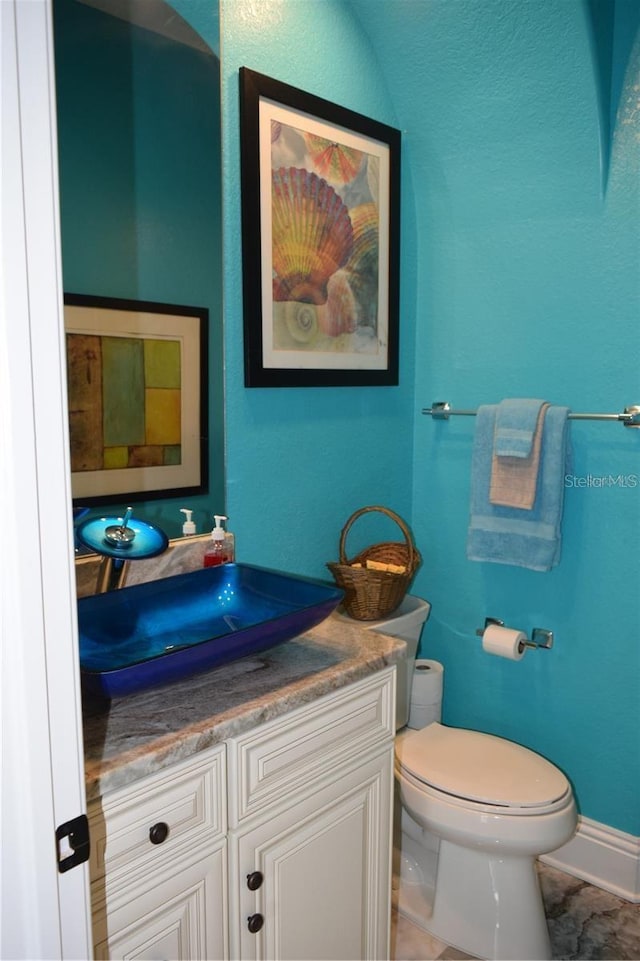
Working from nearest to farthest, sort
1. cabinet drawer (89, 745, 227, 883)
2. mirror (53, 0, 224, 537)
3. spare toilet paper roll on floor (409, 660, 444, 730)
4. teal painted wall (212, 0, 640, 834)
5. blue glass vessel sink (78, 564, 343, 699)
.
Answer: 1. cabinet drawer (89, 745, 227, 883)
2. blue glass vessel sink (78, 564, 343, 699)
3. mirror (53, 0, 224, 537)
4. teal painted wall (212, 0, 640, 834)
5. spare toilet paper roll on floor (409, 660, 444, 730)

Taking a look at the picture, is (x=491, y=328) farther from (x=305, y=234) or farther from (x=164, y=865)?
(x=164, y=865)

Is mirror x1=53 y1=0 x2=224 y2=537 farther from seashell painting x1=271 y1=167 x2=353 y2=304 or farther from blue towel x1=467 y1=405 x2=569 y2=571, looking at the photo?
blue towel x1=467 y1=405 x2=569 y2=571

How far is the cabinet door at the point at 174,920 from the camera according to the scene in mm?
1092

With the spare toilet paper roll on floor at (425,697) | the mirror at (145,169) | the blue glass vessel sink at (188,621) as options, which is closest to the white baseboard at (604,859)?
the spare toilet paper roll on floor at (425,697)

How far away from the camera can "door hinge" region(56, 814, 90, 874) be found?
2.57 ft

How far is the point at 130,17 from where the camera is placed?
62.0 inches

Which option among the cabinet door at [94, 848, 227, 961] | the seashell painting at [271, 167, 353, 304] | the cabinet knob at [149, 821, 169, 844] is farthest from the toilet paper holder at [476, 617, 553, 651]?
the cabinet knob at [149, 821, 169, 844]

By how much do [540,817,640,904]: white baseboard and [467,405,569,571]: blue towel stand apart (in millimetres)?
799

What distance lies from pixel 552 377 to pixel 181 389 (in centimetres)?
108

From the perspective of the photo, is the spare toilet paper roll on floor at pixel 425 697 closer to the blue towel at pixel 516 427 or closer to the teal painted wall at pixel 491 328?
the teal painted wall at pixel 491 328

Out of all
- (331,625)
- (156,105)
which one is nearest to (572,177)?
(156,105)

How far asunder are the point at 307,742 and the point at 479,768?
76cm

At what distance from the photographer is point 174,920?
1181 mm

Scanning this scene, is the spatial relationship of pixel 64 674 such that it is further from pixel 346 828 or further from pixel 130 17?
pixel 130 17
